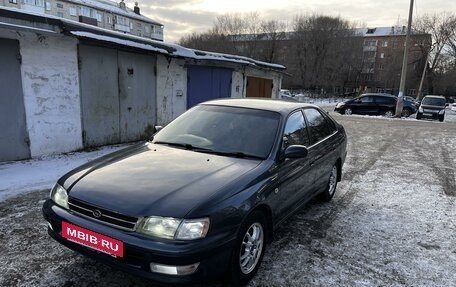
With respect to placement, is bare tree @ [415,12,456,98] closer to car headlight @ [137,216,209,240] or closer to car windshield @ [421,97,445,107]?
car windshield @ [421,97,445,107]

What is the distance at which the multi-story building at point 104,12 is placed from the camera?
51.4 meters

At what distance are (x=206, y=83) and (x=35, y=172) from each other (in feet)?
20.7

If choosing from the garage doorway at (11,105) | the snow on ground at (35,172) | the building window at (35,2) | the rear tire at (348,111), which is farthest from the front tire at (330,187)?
the building window at (35,2)

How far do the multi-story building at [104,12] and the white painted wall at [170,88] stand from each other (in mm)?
42612

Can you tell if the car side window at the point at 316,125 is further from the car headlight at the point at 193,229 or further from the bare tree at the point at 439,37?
the bare tree at the point at 439,37

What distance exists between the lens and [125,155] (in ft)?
11.7

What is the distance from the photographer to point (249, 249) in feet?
9.96

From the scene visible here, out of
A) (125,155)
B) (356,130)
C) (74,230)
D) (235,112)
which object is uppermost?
(235,112)

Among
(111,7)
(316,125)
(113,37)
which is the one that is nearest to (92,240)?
(316,125)

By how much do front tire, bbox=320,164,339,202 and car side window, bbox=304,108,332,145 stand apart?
629 mm

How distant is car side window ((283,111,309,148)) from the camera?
12.4 feet

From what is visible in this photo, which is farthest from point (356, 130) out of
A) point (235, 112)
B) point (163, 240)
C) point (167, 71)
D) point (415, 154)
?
point (163, 240)

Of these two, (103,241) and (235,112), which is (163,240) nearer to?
(103,241)

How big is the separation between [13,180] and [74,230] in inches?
138
